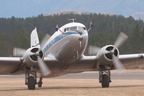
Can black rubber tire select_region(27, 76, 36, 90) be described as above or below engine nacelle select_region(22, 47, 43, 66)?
below

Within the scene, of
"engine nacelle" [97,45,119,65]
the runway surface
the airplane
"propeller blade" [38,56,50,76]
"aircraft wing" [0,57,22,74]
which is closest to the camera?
the runway surface

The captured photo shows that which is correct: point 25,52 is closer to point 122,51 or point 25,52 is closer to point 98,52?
point 98,52

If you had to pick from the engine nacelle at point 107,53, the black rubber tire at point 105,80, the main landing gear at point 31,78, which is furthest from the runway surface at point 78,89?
the engine nacelle at point 107,53

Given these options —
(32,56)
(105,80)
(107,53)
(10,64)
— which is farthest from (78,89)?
(10,64)

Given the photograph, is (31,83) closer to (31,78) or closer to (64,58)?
(31,78)

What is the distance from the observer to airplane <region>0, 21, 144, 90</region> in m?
30.8

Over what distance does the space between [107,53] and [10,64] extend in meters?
6.53

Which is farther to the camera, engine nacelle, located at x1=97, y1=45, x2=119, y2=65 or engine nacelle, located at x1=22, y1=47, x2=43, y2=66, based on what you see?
engine nacelle, located at x1=97, y1=45, x2=119, y2=65

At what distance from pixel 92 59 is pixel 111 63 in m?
1.48

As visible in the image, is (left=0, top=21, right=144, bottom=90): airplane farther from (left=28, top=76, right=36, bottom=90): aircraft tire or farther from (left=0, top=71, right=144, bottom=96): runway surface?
(left=0, top=71, right=144, bottom=96): runway surface

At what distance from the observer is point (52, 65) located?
33156mm

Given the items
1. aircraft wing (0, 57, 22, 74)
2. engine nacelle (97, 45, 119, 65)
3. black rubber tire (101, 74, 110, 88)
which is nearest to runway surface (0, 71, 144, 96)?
black rubber tire (101, 74, 110, 88)

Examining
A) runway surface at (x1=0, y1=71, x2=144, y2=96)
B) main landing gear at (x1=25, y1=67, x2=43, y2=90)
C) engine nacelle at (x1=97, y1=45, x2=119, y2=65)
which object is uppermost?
engine nacelle at (x1=97, y1=45, x2=119, y2=65)

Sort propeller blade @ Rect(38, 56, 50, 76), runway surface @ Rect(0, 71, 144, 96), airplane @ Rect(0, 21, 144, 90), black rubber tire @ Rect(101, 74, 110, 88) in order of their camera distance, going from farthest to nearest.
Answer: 1. black rubber tire @ Rect(101, 74, 110, 88)
2. airplane @ Rect(0, 21, 144, 90)
3. propeller blade @ Rect(38, 56, 50, 76)
4. runway surface @ Rect(0, 71, 144, 96)
